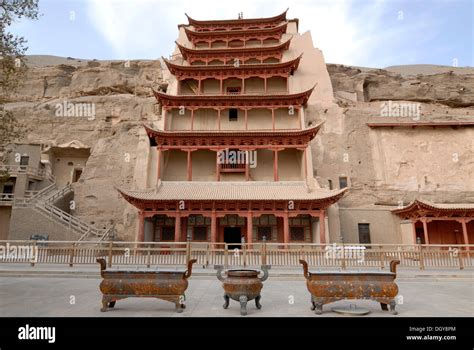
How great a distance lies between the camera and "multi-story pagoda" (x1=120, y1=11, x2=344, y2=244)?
19922 millimetres

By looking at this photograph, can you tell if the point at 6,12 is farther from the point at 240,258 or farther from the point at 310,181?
the point at 310,181

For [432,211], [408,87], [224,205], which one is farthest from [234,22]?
[432,211]

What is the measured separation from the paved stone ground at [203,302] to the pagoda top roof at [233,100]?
58.1 feet

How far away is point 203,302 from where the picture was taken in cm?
724

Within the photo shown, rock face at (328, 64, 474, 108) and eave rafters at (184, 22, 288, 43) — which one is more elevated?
eave rafters at (184, 22, 288, 43)

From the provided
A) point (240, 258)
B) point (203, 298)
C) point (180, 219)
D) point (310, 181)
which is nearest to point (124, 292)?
point (203, 298)

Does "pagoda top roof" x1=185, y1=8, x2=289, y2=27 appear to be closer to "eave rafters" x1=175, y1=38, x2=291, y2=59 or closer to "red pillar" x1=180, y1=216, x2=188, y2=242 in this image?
"eave rafters" x1=175, y1=38, x2=291, y2=59

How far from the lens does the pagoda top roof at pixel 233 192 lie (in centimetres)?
1930

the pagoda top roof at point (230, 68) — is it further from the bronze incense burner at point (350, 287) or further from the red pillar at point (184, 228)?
the bronze incense burner at point (350, 287)

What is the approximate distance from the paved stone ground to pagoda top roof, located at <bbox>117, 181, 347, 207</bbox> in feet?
30.5

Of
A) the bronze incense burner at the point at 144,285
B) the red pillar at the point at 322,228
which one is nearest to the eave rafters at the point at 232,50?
the red pillar at the point at 322,228

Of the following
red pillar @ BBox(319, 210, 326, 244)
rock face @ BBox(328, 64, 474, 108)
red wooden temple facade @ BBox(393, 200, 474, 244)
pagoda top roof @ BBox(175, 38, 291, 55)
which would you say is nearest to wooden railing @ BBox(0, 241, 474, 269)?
red pillar @ BBox(319, 210, 326, 244)

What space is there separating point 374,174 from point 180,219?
16.4m

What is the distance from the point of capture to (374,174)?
1010 inches
